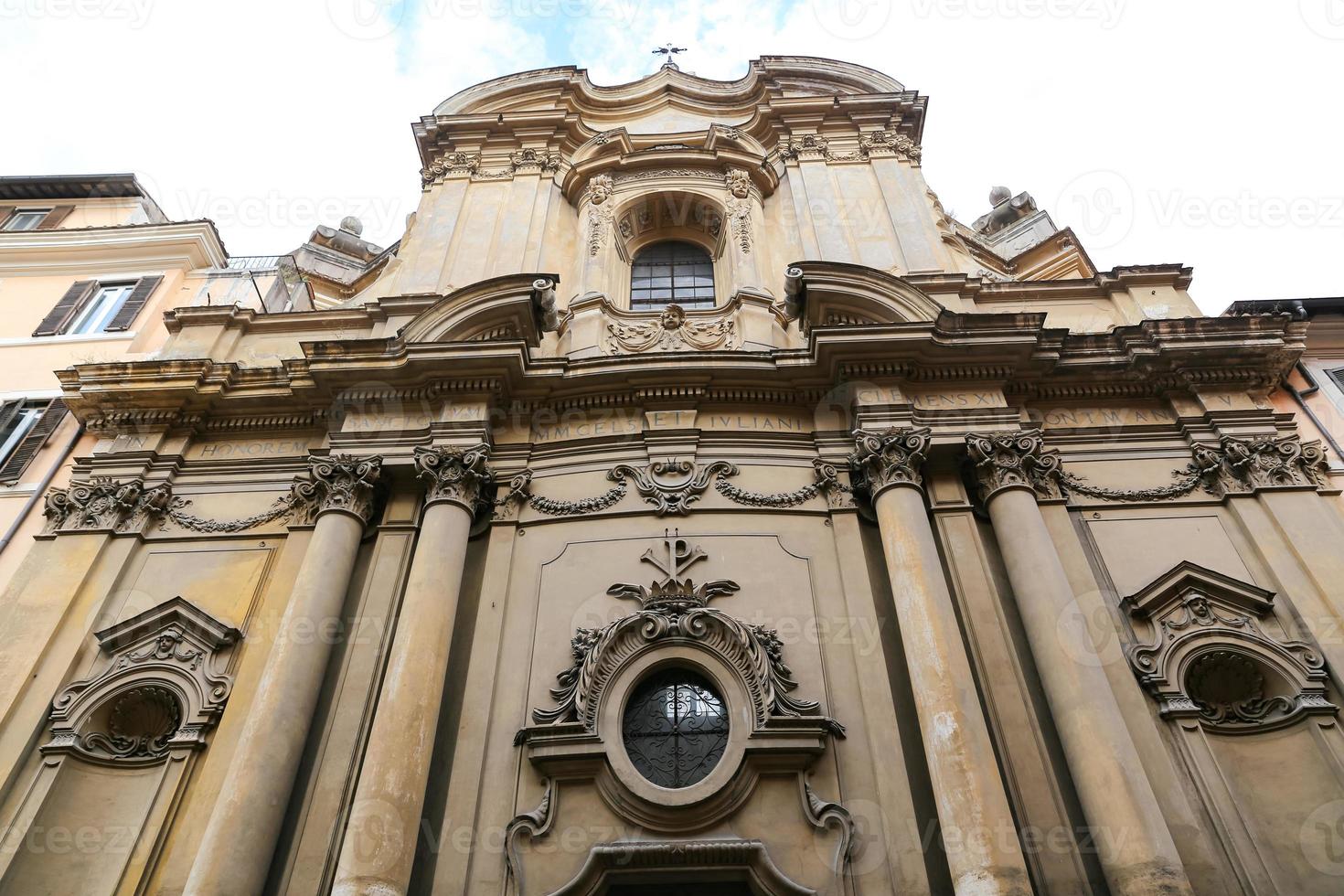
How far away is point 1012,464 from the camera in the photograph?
31.6ft

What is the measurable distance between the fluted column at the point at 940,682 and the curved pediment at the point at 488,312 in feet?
14.0

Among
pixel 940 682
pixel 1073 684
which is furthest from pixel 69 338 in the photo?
pixel 1073 684

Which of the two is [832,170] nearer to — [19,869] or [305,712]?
[305,712]

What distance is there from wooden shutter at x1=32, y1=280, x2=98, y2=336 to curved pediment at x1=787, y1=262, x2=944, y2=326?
11.0 meters

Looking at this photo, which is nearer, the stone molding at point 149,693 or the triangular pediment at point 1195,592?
the stone molding at point 149,693

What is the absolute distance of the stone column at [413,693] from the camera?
23.6ft

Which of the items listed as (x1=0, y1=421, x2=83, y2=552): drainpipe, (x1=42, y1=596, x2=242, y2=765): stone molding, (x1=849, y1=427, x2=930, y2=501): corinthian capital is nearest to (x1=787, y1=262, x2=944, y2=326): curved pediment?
(x1=849, y1=427, x2=930, y2=501): corinthian capital

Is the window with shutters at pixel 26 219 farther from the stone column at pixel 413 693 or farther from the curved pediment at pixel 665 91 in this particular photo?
the stone column at pixel 413 693

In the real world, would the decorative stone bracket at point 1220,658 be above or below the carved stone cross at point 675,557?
below

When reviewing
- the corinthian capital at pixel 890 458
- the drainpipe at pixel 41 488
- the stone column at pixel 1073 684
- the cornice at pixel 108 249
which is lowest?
the stone column at pixel 1073 684

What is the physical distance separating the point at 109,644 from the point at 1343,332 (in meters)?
15.6

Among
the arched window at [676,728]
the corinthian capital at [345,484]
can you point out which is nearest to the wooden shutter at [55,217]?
the corinthian capital at [345,484]

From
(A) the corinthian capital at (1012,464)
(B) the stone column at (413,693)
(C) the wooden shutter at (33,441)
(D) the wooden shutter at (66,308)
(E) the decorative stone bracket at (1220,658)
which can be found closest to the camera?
(B) the stone column at (413,693)

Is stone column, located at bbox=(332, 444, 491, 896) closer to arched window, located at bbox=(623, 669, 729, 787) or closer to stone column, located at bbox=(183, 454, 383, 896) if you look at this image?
stone column, located at bbox=(183, 454, 383, 896)
